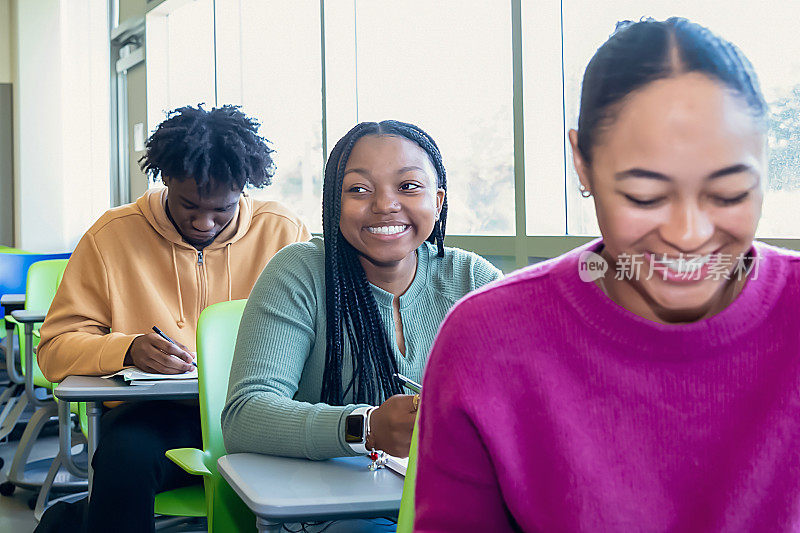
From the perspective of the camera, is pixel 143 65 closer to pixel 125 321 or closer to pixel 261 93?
pixel 261 93

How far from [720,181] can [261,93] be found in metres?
4.32

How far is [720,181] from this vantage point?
60 centimetres

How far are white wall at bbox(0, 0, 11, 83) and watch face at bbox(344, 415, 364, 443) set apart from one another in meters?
6.72

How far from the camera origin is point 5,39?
7070 millimetres

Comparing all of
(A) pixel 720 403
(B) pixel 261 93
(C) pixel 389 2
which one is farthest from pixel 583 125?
(B) pixel 261 93

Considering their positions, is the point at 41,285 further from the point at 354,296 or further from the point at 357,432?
the point at 357,432

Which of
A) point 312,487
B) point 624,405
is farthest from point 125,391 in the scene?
point 624,405

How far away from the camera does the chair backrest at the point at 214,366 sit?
1.76 meters

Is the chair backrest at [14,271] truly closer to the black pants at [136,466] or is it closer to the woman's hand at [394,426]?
the black pants at [136,466]

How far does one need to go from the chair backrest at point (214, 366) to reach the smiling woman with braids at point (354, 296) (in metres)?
0.25

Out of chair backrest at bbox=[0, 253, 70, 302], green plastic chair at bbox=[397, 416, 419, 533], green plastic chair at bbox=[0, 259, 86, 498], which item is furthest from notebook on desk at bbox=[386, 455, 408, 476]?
chair backrest at bbox=[0, 253, 70, 302]

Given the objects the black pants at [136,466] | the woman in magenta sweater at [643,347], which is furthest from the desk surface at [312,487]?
the black pants at [136,466]

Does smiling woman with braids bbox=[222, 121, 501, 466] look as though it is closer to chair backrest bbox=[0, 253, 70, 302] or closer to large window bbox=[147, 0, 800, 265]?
large window bbox=[147, 0, 800, 265]

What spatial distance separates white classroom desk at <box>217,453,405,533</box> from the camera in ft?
3.88
